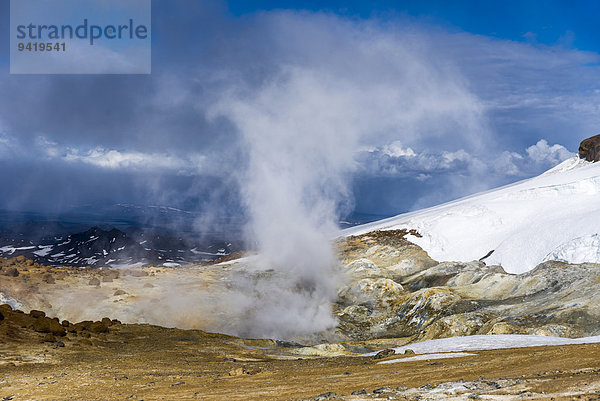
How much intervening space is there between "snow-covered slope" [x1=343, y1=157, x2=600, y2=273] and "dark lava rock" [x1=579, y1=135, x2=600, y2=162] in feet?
90.8

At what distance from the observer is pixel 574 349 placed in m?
19.2

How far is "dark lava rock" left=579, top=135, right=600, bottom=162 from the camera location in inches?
4252

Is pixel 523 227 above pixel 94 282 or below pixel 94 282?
above

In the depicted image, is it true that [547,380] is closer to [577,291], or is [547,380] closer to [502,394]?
[502,394]

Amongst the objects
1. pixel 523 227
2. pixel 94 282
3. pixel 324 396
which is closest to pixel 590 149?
pixel 523 227

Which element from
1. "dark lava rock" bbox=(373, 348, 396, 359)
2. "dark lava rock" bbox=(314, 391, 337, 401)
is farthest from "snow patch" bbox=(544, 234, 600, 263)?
"dark lava rock" bbox=(314, 391, 337, 401)

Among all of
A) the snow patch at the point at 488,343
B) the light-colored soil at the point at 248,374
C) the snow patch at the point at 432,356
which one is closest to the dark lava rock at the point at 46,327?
the light-colored soil at the point at 248,374

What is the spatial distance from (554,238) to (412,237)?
68.9ft

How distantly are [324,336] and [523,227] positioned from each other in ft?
116

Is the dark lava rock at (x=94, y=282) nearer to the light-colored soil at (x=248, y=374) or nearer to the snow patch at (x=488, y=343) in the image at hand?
the light-colored soil at (x=248, y=374)

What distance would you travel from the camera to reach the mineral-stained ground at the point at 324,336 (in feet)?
51.1

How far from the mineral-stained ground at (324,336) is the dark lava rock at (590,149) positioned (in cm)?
6562

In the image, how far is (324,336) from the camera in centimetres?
4347

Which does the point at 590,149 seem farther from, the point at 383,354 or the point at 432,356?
the point at 432,356
